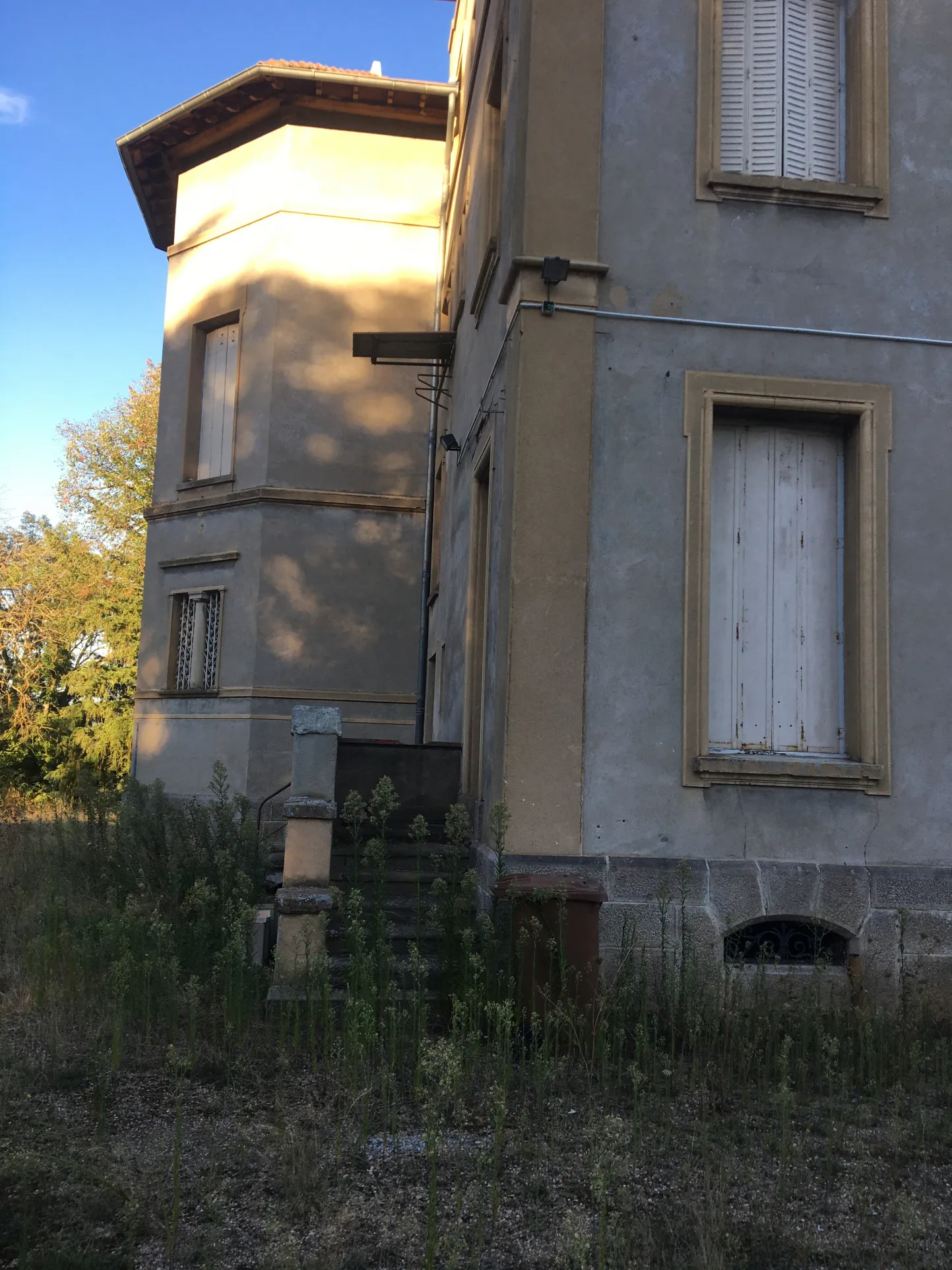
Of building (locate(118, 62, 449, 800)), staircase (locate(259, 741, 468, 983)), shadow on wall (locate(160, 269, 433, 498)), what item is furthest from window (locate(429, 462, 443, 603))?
staircase (locate(259, 741, 468, 983))

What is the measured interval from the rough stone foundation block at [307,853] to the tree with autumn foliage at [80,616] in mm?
16381

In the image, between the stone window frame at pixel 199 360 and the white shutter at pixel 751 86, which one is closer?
the white shutter at pixel 751 86

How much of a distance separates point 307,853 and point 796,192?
4.97m

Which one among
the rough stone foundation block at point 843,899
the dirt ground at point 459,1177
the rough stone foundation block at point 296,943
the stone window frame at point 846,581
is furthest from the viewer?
the stone window frame at point 846,581

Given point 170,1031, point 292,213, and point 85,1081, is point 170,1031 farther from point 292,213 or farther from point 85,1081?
point 292,213

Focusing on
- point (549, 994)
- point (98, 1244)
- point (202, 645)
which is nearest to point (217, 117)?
point (202, 645)

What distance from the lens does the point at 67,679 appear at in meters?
24.7

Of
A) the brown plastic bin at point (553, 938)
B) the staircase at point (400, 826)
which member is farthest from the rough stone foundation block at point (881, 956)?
the staircase at point (400, 826)

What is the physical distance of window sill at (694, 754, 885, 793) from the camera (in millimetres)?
6387

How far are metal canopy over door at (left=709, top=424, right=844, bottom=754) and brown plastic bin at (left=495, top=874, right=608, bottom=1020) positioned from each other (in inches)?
58.2

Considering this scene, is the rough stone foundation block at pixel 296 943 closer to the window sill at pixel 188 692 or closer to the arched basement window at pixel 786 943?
the arched basement window at pixel 786 943

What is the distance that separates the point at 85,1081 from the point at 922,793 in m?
4.73

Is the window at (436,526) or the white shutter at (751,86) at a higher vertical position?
the white shutter at (751,86)

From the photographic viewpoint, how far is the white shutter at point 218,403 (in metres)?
15.7
